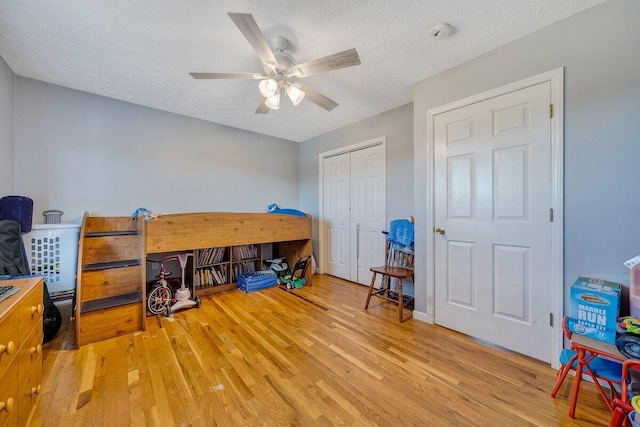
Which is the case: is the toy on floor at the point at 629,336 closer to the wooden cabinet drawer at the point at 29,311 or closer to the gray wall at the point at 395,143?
the gray wall at the point at 395,143

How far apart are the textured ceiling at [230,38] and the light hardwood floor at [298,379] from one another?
2403 millimetres

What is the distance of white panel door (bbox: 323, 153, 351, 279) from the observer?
12.4 ft

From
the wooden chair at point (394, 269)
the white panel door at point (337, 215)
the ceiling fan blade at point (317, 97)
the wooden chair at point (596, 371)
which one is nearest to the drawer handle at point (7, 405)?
the ceiling fan blade at point (317, 97)

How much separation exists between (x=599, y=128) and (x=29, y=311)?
3.46 meters

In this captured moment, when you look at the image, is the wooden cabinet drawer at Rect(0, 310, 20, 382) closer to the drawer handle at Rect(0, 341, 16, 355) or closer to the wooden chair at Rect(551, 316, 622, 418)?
the drawer handle at Rect(0, 341, 16, 355)

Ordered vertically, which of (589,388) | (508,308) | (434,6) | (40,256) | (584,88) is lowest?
(589,388)

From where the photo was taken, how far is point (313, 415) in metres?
1.31

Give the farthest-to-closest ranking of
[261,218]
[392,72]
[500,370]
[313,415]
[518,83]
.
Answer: [261,218] < [392,72] < [518,83] < [500,370] < [313,415]

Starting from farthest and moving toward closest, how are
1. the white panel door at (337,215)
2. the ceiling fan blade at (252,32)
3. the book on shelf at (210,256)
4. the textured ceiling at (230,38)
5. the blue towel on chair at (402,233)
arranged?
the white panel door at (337,215) < the book on shelf at (210,256) < the blue towel on chair at (402,233) < the textured ceiling at (230,38) < the ceiling fan blade at (252,32)

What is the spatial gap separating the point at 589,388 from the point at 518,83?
2119 millimetres

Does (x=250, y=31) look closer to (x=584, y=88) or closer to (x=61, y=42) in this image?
(x=61, y=42)

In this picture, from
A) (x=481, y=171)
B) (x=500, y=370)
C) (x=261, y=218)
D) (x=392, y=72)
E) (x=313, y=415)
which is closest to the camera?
(x=313, y=415)

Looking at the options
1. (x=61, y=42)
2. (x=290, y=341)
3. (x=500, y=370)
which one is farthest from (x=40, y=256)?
(x=500, y=370)

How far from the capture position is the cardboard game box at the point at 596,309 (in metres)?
1.33
